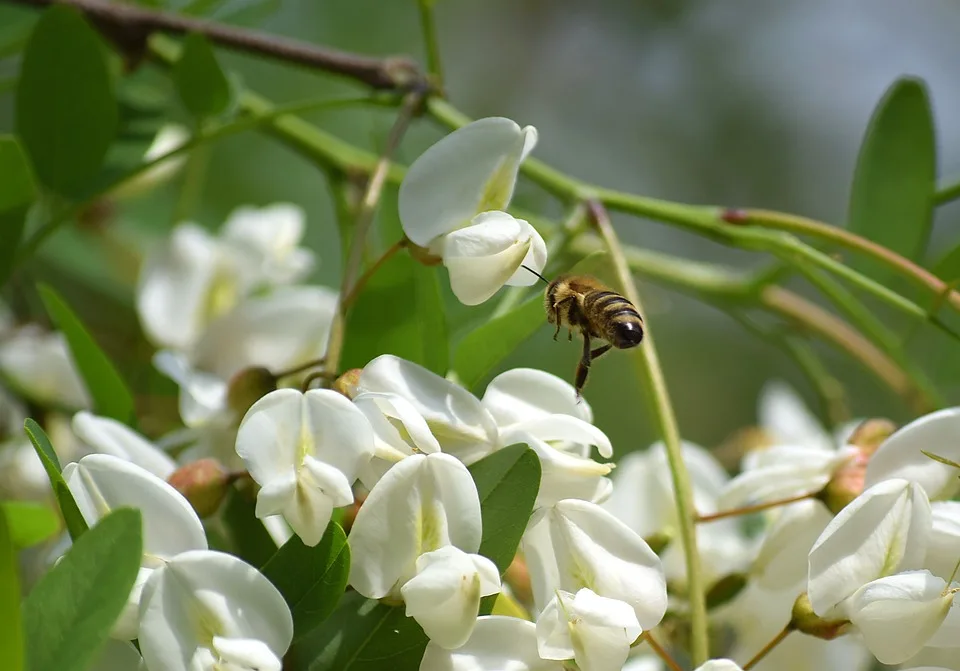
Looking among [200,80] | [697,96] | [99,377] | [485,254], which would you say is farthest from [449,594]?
[697,96]

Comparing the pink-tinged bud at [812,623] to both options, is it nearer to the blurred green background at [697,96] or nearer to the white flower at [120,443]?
the white flower at [120,443]

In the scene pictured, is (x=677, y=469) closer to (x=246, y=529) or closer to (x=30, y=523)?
(x=246, y=529)

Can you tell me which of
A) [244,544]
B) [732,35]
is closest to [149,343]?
[244,544]

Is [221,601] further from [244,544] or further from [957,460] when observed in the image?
[957,460]

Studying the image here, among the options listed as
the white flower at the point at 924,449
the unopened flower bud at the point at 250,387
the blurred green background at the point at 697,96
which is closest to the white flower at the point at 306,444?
the unopened flower bud at the point at 250,387

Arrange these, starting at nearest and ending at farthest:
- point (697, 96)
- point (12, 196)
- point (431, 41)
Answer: point (12, 196)
point (431, 41)
point (697, 96)
